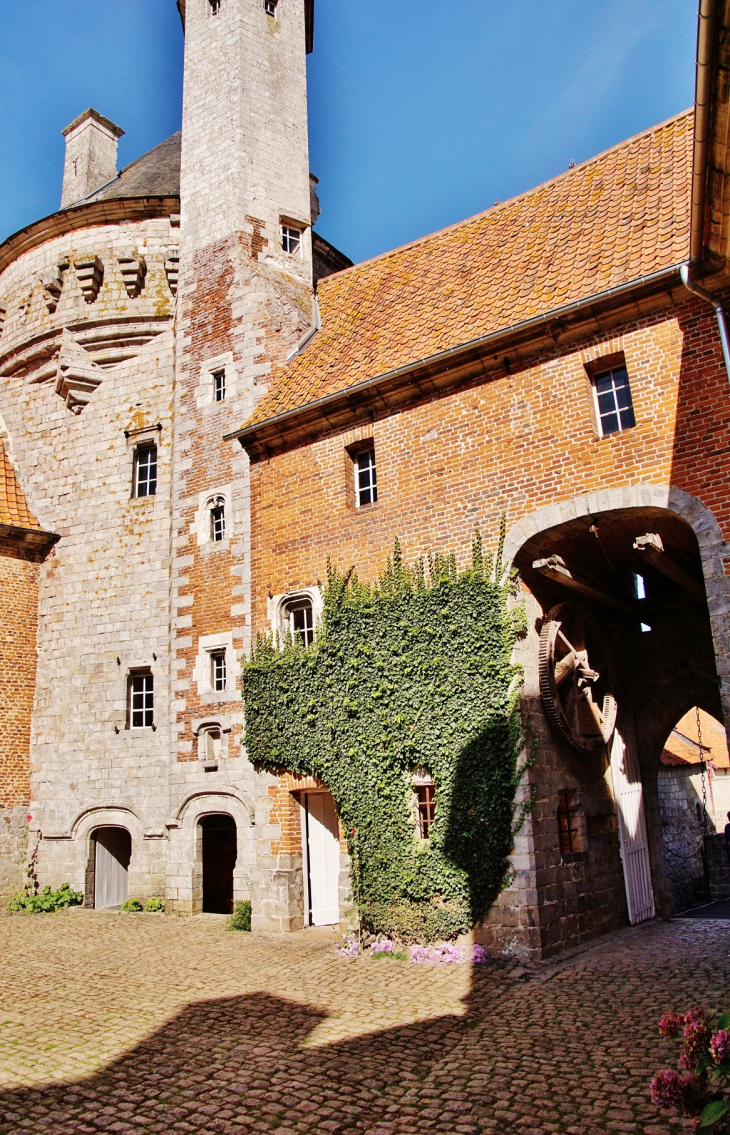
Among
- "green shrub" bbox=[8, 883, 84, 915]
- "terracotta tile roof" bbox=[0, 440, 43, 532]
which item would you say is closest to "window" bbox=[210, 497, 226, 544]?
"terracotta tile roof" bbox=[0, 440, 43, 532]

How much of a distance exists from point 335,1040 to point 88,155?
23168 millimetres

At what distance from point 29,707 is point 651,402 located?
1334 centimetres

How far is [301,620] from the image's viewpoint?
491 inches

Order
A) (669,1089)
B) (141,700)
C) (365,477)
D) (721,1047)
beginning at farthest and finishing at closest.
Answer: (141,700), (365,477), (669,1089), (721,1047)

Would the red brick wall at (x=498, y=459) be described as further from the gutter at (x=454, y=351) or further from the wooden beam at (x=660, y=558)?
the wooden beam at (x=660, y=558)

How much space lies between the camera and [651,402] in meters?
9.18

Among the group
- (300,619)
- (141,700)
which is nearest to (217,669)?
(141,700)

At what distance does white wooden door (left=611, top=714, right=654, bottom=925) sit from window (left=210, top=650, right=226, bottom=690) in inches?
257

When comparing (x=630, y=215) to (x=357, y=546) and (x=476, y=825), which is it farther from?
(x=476, y=825)

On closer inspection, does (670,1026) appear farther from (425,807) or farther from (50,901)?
(50,901)

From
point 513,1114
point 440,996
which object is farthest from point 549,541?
point 513,1114

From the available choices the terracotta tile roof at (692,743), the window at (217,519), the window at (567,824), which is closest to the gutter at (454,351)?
the window at (217,519)

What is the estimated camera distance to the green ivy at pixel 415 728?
9531 millimetres

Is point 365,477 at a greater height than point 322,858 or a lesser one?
greater
